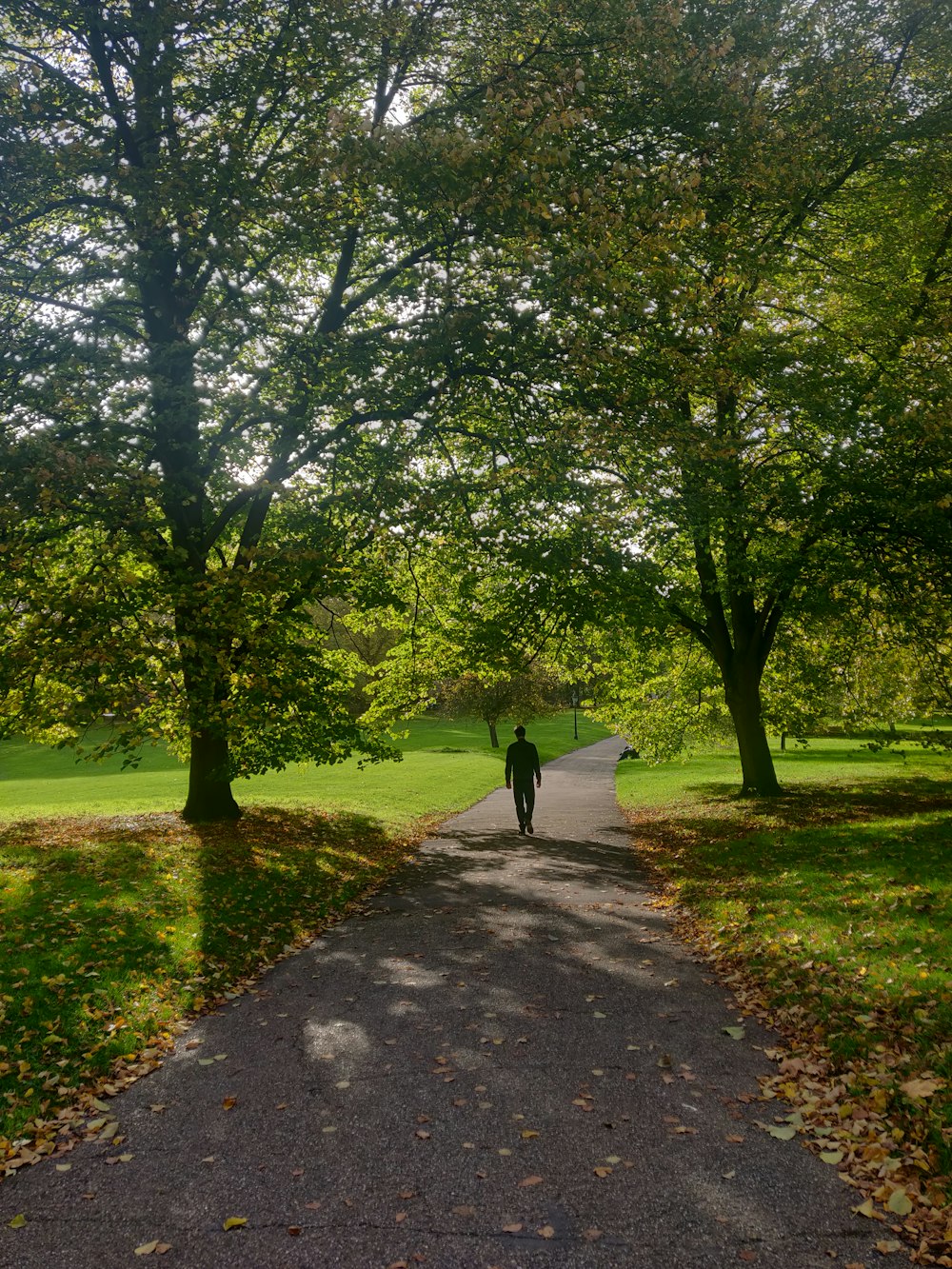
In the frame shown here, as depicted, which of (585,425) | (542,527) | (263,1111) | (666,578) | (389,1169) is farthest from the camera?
(666,578)

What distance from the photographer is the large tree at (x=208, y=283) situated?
10.6 meters

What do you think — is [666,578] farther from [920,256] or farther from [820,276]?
[920,256]

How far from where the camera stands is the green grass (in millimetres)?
23047

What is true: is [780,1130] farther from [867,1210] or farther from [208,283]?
[208,283]

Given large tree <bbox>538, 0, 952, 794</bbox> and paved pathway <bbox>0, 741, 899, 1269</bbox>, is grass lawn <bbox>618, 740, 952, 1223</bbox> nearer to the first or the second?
paved pathway <bbox>0, 741, 899, 1269</bbox>

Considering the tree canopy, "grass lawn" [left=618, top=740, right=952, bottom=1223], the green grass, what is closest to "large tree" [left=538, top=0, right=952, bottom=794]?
the tree canopy

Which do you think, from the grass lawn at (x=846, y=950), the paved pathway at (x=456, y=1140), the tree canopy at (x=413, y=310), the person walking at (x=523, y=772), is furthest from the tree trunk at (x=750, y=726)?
the paved pathway at (x=456, y=1140)

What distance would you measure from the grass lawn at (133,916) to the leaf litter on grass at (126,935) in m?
0.02

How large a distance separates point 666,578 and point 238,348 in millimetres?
10267

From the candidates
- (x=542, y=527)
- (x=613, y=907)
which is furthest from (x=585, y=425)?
(x=613, y=907)

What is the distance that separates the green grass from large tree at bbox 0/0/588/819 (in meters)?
5.23

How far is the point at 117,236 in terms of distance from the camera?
12.2 meters

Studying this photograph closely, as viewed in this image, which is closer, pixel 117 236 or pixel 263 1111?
pixel 263 1111

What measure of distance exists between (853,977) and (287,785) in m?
27.0
